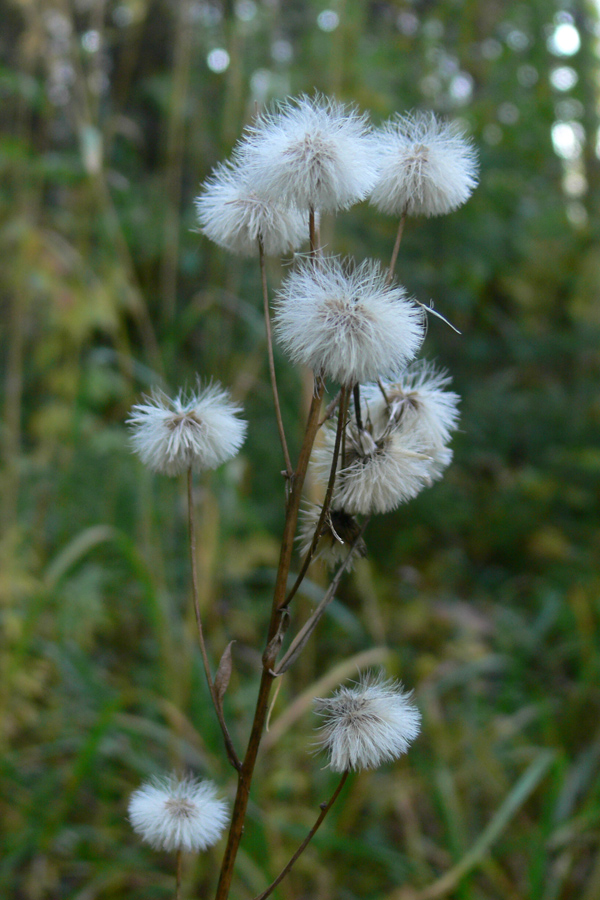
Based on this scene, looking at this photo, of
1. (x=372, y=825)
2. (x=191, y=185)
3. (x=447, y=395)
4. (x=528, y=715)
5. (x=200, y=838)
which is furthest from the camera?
(x=191, y=185)

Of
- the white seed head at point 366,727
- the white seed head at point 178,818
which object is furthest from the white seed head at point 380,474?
the white seed head at point 178,818

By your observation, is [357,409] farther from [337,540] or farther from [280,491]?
[280,491]

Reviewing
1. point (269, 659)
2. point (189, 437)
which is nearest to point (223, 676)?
point (269, 659)

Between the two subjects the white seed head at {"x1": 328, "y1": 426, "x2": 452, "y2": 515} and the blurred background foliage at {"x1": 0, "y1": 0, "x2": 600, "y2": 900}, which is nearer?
the white seed head at {"x1": 328, "y1": 426, "x2": 452, "y2": 515}

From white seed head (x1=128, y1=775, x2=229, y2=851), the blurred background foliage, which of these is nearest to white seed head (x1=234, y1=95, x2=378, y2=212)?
white seed head (x1=128, y1=775, x2=229, y2=851)

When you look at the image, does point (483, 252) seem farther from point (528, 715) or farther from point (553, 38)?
point (528, 715)

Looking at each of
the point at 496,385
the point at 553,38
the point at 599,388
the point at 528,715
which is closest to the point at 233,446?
the point at 528,715

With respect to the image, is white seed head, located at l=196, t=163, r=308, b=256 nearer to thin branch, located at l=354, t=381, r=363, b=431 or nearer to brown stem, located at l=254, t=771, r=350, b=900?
thin branch, located at l=354, t=381, r=363, b=431
